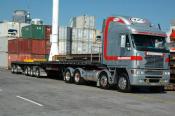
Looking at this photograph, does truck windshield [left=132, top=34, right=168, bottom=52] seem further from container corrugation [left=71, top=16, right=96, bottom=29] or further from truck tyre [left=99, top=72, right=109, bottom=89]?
container corrugation [left=71, top=16, right=96, bottom=29]

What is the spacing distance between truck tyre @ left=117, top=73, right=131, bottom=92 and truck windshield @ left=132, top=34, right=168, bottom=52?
5.66 feet

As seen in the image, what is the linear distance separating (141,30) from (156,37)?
952mm

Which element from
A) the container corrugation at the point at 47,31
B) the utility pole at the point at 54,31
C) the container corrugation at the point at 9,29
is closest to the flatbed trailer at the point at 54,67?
the utility pole at the point at 54,31

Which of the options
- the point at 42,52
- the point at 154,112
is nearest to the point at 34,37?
the point at 42,52

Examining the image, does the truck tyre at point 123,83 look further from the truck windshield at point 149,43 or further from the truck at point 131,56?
the truck windshield at point 149,43

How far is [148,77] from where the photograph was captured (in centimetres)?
1806

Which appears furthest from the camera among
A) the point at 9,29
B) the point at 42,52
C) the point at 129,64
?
the point at 9,29

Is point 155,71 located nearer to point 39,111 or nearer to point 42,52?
point 39,111

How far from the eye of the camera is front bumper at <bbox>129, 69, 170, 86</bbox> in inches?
700

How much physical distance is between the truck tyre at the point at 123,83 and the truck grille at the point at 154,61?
1.24m

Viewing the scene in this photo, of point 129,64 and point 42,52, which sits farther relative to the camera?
point 42,52

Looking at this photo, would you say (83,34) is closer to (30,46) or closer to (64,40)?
(64,40)

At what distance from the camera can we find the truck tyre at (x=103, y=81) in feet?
64.7

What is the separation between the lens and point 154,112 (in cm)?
1138
